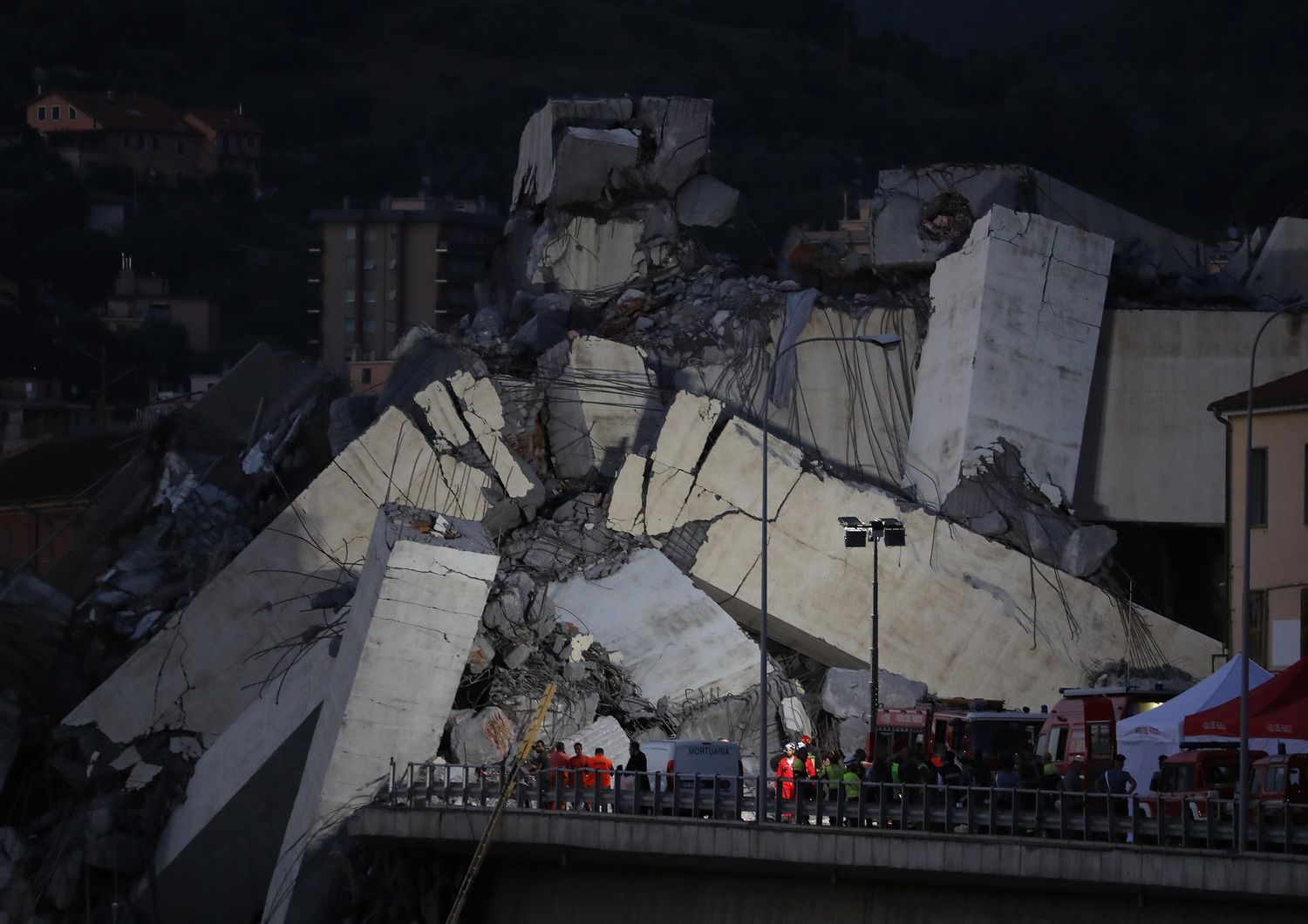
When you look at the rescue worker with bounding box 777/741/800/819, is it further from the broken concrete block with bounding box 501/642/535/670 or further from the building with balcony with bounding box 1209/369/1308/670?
the broken concrete block with bounding box 501/642/535/670

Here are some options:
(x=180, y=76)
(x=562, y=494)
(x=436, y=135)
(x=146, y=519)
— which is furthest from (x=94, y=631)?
(x=180, y=76)

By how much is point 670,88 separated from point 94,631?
123879 mm

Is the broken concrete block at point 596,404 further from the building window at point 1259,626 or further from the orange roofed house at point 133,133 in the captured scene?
the orange roofed house at point 133,133

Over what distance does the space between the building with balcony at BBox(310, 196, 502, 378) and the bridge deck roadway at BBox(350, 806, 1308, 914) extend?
93724mm

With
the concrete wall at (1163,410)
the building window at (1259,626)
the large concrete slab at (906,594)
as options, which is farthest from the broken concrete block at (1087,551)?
the building window at (1259,626)

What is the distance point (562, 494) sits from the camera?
4566cm

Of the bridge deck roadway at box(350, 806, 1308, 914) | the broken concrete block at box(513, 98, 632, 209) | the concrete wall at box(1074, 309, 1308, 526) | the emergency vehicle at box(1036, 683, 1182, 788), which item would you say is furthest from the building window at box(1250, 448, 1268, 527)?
the broken concrete block at box(513, 98, 632, 209)

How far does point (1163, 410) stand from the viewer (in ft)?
155

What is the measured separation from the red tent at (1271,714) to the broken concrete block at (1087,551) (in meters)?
17.6

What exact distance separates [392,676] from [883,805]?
10.2 metres

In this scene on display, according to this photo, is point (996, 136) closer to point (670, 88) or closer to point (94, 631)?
point (670, 88)

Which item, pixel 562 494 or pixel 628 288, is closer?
pixel 562 494

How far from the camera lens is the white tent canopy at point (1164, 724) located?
2769 cm

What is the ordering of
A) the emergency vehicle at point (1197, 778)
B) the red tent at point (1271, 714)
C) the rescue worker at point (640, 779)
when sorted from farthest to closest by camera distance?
the rescue worker at point (640, 779) → the red tent at point (1271, 714) → the emergency vehicle at point (1197, 778)
